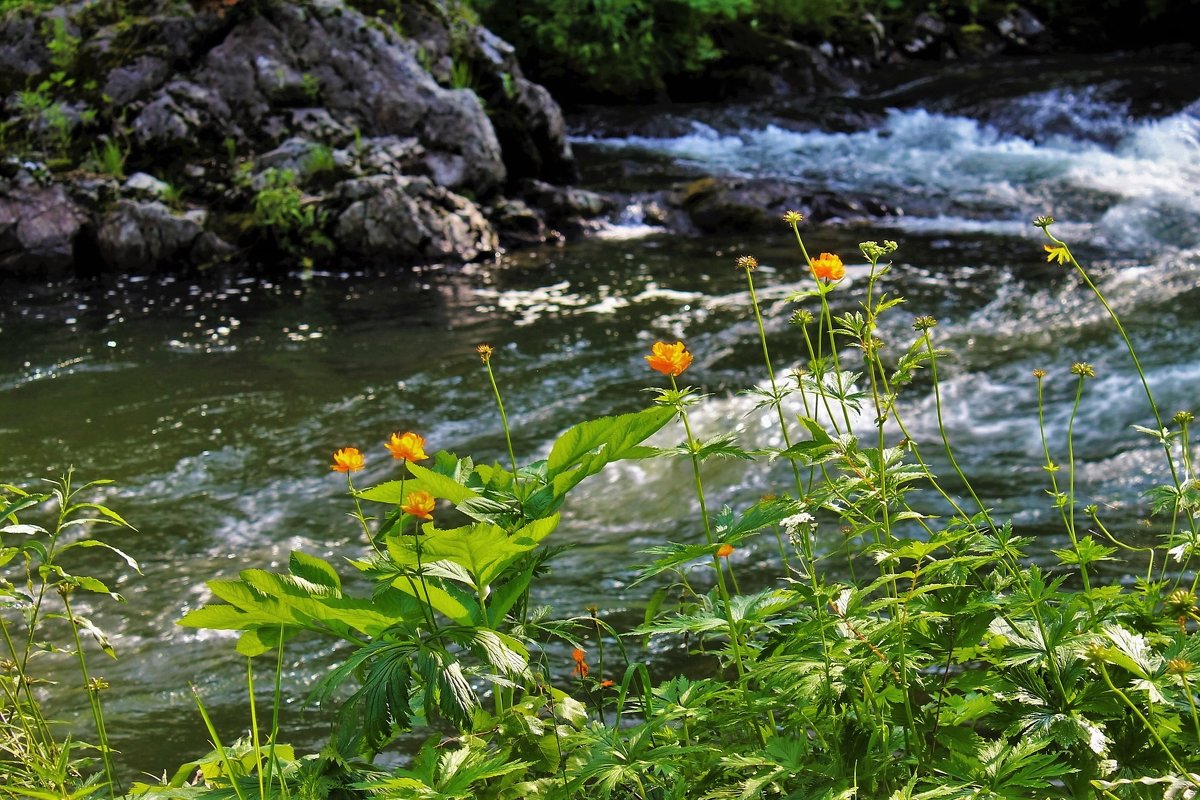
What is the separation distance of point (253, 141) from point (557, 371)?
4.96 meters

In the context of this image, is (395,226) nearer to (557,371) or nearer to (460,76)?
(460,76)

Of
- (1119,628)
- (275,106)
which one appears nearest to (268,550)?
(1119,628)

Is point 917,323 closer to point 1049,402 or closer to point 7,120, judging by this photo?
point 1049,402

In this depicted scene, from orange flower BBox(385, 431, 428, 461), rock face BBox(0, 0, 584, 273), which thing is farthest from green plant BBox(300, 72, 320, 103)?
orange flower BBox(385, 431, 428, 461)

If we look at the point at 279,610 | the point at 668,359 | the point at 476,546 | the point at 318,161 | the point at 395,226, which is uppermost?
the point at 668,359

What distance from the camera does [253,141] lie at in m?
9.74

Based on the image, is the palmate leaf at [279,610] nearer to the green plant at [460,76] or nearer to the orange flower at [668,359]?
the orange flower at [668,359]

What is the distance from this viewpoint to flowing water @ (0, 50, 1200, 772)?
410 cm

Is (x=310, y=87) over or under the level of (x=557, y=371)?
over

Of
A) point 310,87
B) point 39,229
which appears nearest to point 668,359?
point 39,229

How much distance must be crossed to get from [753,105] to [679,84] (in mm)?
2022

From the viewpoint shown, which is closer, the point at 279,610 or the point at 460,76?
the point at 279,610

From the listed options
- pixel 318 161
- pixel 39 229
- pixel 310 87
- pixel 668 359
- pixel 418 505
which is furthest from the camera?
pixel 310 87

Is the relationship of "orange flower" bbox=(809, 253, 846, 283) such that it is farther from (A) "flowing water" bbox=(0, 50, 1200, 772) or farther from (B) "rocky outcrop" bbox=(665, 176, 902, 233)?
(B) "rocky outcrop" bbox=(665, 176, 902, 233)
